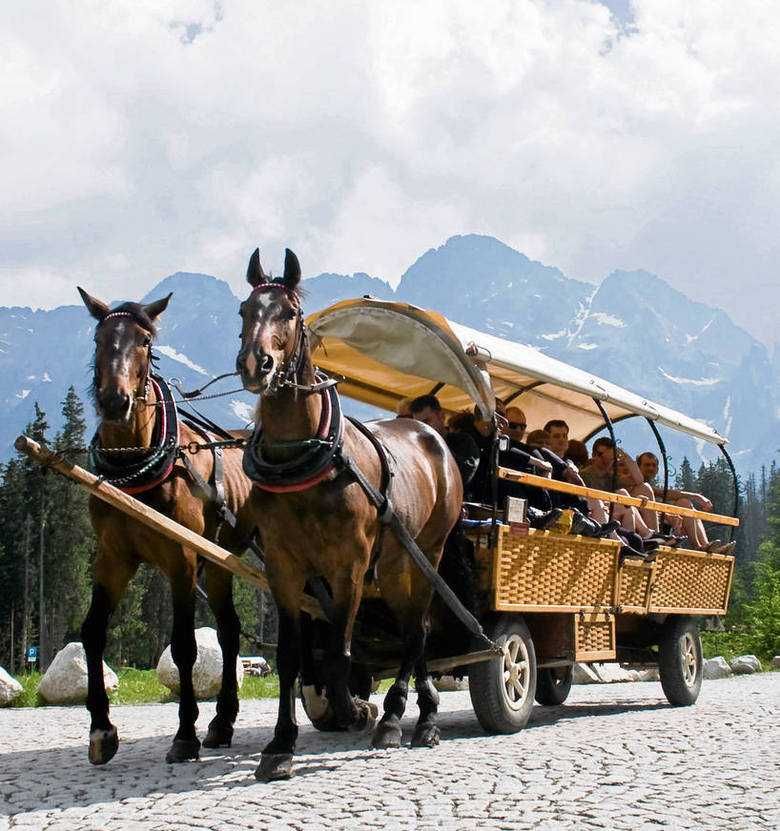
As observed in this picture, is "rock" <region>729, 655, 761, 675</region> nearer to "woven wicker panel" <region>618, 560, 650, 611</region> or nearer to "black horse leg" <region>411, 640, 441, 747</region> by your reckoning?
"woven wicker panel" <region>618, 560, 650, 611</region>

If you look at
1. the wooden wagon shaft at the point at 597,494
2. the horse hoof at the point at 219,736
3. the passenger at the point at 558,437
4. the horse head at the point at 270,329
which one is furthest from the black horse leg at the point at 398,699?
the passenger at the point at 558,437

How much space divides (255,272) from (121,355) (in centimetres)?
96

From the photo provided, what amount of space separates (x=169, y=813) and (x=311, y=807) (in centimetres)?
69

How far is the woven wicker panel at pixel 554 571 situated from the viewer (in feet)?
29.4

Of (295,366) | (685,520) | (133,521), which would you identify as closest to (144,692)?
(685,520)

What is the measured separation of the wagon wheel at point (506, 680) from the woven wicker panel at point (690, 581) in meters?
2.56

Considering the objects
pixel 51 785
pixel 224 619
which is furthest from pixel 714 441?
pixel 51 785

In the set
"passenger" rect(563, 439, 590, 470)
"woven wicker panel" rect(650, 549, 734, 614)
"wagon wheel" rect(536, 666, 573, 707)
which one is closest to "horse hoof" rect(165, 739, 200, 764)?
"wagon wheel" rect(536, 666, 573, 707)

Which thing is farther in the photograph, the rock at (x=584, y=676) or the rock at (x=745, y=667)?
the rock at (x=745, y=667)

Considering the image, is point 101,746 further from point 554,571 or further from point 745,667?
point 745,667

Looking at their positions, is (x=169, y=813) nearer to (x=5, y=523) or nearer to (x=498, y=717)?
(x=498, y=717)

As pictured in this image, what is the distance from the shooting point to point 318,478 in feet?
22.9

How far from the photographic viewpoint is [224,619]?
867cm

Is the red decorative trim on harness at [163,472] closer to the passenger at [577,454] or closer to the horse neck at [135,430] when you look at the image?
the horse neck at [135,430]
